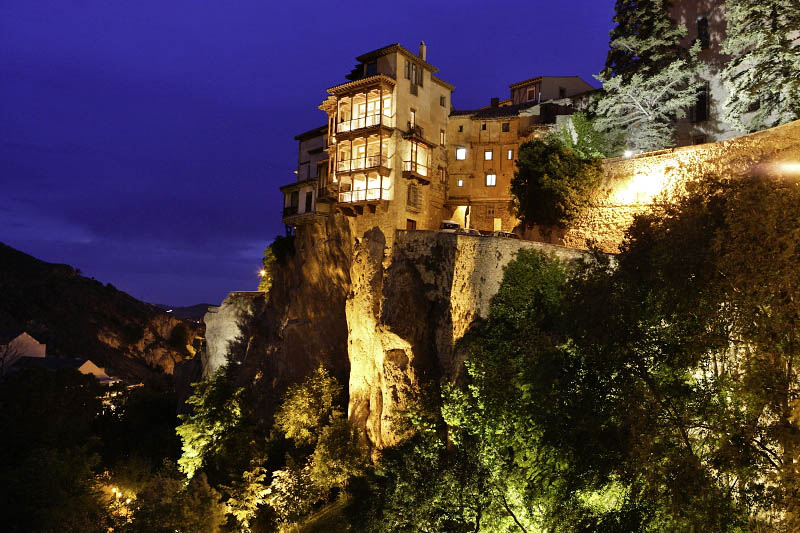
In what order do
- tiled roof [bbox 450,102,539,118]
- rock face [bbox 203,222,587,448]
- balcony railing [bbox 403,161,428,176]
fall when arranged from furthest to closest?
tiled roof [bbox 450,102,539,118] < balcony railing [bbox 403,161,428,176] < rock face [bbox 203,222,587,448]

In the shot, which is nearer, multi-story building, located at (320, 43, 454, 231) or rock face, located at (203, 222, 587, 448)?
rock face, located at (203, 222, 587, 448)

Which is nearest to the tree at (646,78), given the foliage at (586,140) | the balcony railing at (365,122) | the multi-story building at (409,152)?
the foliage at (586,140)

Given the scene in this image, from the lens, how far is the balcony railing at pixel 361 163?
1464 inches

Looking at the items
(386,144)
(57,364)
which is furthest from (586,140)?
(57,364)

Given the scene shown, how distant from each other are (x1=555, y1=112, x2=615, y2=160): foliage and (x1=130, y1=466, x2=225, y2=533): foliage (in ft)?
99.2

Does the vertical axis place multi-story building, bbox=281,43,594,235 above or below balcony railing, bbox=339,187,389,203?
above

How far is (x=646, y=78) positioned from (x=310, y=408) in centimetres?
3136

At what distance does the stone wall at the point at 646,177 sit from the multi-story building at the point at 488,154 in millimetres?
7295

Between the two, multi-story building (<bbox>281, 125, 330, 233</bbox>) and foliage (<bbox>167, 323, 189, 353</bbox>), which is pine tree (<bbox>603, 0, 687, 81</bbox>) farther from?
foliage (<bbox>167, 323, 189, 353</bbox>)

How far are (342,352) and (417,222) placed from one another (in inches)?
453

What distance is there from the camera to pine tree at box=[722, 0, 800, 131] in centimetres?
2812

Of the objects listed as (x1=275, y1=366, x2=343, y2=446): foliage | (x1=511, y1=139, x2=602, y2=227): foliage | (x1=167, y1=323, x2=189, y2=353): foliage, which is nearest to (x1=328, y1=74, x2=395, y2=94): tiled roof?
(x1=511, y1=139, x2=602, y2=227): foliage

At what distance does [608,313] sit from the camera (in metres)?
17.1

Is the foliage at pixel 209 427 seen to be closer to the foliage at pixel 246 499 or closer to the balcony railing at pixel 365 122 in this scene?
the foliage at pixel 246 499
